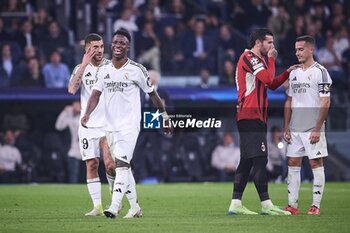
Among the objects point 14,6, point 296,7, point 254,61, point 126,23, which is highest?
point 14,6

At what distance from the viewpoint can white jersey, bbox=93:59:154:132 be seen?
1439cm

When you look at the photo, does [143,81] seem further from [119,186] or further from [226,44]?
[226,44]

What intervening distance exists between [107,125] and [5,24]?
1516cm

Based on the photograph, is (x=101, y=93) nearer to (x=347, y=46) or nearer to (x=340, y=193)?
(x=340, y=193)

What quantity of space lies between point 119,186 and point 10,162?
13.3 m

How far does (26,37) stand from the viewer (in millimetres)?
28453

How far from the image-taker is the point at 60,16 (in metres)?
30.7

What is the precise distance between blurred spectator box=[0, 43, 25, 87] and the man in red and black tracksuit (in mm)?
13109

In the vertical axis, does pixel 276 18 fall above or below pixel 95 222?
above

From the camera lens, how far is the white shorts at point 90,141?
52.0 ft

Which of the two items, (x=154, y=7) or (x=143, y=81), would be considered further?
(x=154, y=7)

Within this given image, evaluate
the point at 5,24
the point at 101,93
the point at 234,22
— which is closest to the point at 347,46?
the point at 234,22

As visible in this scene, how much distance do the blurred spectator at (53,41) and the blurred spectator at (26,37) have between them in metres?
0.27

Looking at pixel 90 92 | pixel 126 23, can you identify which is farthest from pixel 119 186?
pixel 126 23
